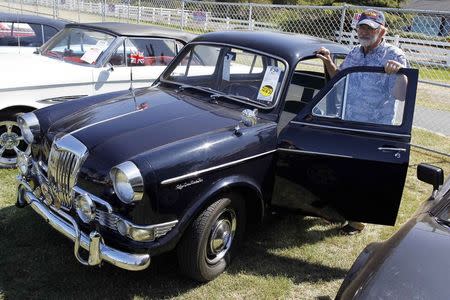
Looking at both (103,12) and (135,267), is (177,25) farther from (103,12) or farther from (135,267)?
(135,267)

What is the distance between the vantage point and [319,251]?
398 centimetres

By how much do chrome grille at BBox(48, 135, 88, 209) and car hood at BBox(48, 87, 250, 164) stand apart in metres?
0.07

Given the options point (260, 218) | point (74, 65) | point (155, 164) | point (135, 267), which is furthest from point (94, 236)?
point (74, 65)

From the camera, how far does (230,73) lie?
4180 mm

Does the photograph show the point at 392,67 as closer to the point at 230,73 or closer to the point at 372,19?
the point at 372,19

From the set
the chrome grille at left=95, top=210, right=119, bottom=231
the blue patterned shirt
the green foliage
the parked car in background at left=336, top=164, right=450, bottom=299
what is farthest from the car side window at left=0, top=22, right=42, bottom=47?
the green foliage

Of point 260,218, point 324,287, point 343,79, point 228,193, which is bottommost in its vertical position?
point 324,287

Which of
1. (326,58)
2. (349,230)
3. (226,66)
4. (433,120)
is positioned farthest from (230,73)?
(433,120)

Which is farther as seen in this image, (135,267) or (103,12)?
(103,12)

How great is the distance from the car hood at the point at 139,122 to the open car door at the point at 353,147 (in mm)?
592

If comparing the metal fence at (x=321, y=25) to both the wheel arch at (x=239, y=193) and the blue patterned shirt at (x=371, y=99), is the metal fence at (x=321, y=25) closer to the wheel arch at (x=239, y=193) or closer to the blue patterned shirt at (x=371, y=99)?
the blue patterned shirt at (x=371, y=99)

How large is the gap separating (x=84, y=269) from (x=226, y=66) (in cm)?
215

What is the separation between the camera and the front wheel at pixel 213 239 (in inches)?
122

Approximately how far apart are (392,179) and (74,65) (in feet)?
13.3
